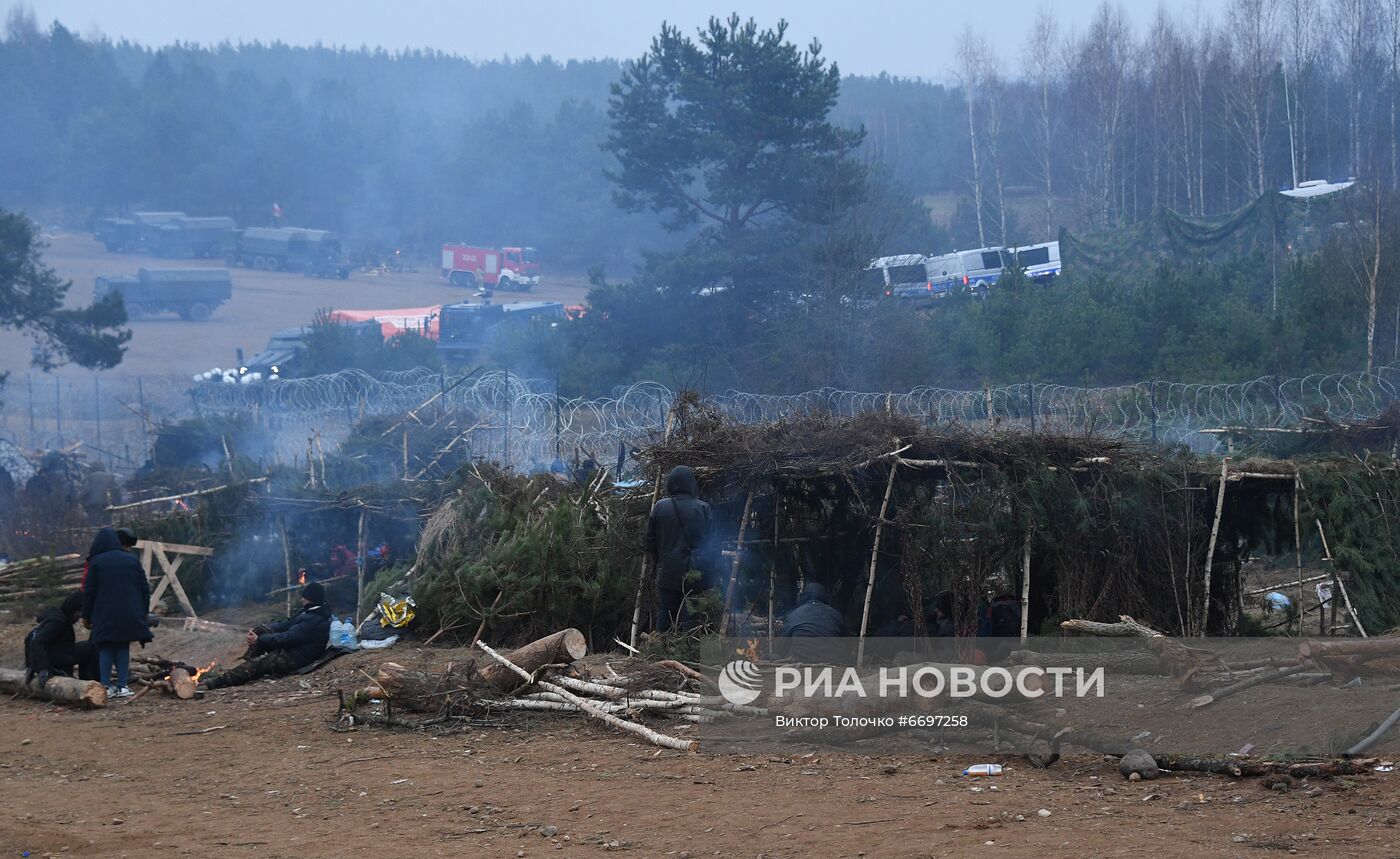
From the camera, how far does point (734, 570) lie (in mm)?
9836

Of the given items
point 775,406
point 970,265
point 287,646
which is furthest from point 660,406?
point 970,265

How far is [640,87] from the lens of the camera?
33.5 meters

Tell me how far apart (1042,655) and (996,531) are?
1983mm

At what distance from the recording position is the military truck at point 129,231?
54.2 m

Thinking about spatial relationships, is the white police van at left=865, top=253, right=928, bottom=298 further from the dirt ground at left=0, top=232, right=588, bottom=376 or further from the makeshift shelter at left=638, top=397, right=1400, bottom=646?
the makeshift shelter at left=638, top=397, right=1400, bottom=646

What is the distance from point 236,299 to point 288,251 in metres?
6.38

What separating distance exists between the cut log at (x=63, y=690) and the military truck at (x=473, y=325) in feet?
79.2

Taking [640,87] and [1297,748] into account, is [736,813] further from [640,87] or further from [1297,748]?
[640,87]

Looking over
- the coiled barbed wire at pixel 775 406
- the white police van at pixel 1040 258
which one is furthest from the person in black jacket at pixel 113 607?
the white police van at pixel 1040 258

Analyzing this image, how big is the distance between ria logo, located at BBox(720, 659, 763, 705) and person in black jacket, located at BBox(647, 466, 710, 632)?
1.46 meters

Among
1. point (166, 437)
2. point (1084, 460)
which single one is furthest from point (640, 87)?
point (1084, 460)

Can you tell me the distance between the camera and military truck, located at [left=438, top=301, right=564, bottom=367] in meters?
35.0

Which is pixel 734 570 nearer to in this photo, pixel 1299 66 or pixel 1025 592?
pixel 1025 592

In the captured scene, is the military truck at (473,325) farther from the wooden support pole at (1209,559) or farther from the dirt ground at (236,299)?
the wooden support pole at (1209,559)
